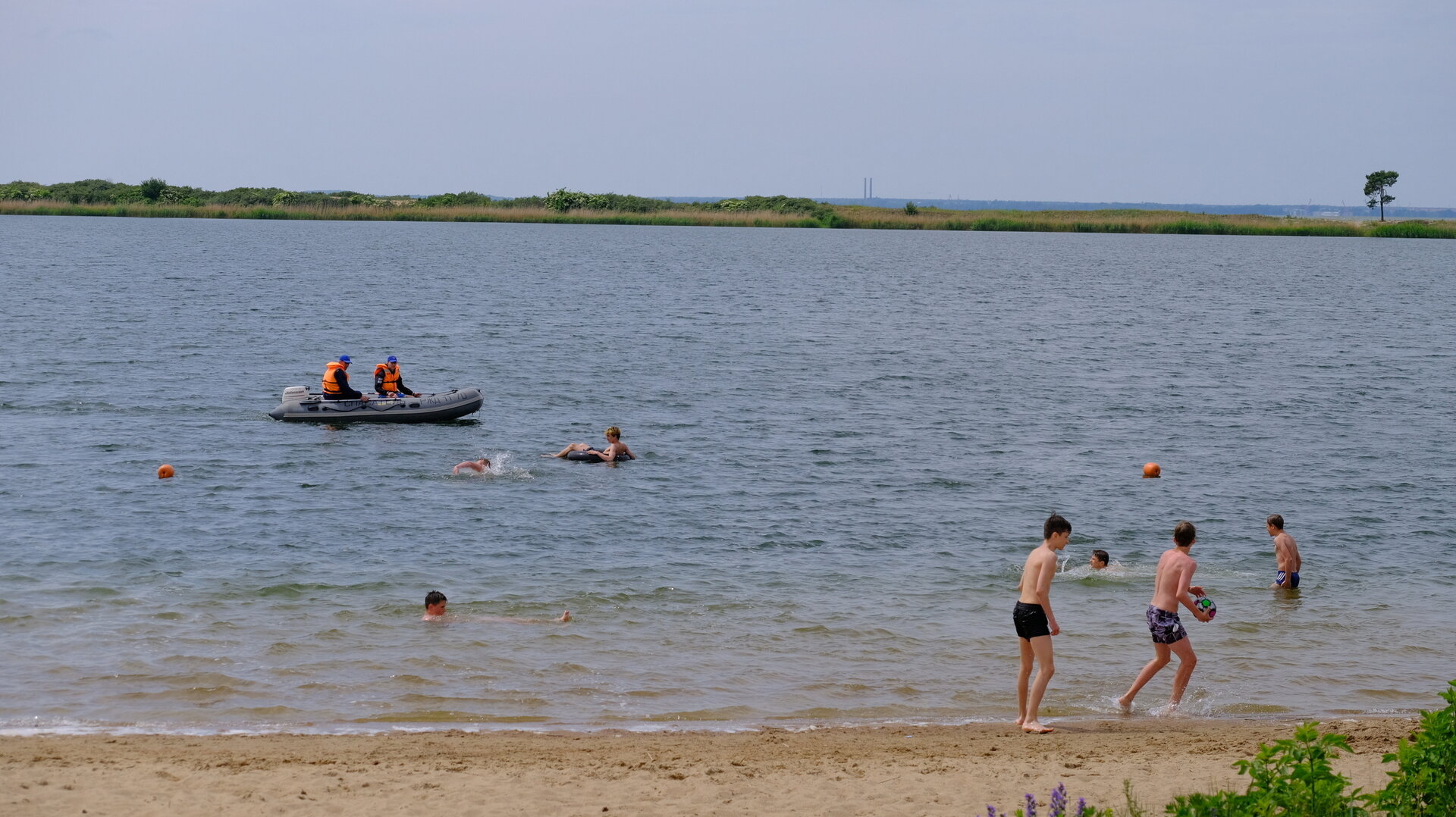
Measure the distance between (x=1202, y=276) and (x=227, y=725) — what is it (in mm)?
78921

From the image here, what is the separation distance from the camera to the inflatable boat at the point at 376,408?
27.3 meters

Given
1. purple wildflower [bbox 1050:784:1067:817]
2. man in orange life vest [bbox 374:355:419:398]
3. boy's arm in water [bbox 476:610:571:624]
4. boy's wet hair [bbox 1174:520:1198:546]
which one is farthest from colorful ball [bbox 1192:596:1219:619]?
Answer: man in orange life vest [bbox 374:355:419:398]

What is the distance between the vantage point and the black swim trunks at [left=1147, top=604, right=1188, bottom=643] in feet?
37.2

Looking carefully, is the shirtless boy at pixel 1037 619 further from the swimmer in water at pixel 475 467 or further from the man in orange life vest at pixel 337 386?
the man in orange life vest at pixel 337 386

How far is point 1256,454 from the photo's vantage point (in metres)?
25.5

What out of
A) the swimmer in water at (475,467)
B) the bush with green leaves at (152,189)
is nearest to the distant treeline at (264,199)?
the bush with green leaves at (152,189)

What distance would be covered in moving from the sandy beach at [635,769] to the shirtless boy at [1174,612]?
23.9 inches

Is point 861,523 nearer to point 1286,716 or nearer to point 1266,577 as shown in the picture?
point 1266,577

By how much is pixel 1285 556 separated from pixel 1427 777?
970 centimetres

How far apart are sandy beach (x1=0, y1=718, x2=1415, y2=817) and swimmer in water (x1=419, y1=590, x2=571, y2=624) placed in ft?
11.1

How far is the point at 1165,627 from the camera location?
1135 cm

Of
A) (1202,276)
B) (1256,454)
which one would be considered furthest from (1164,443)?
(1202,276)

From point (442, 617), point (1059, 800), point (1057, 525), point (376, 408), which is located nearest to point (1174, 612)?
point (1057, 525)

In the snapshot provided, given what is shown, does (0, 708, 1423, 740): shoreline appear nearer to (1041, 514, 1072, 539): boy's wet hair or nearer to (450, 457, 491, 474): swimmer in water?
(1041, 514, 1072, 539): boy's wet hair
